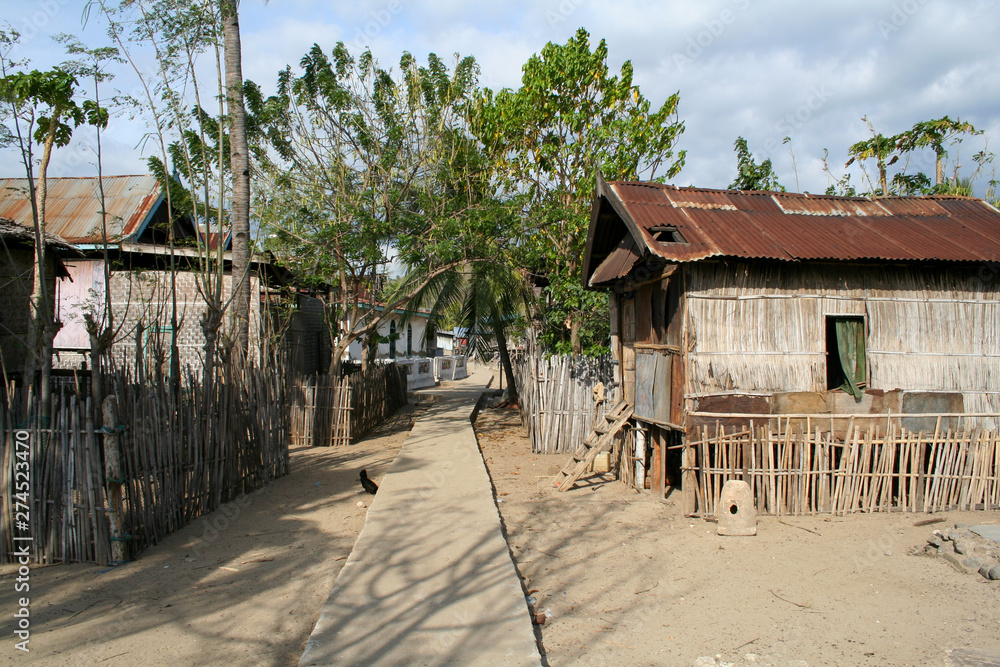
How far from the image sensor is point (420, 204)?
1432cm

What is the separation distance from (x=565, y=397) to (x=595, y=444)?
266 centimetres

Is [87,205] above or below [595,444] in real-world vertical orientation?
above

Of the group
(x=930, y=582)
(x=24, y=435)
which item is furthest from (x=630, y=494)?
(x=24, y=435)

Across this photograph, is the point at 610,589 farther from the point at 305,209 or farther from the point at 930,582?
the point at 305,209

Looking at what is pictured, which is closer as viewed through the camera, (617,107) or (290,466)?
(290,466)

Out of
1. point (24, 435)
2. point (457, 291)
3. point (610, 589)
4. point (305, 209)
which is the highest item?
point (305, 209)

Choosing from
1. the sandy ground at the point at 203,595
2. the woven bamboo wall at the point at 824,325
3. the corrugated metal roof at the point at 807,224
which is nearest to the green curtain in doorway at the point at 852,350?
the woven bamboo wall at the point at 824,325

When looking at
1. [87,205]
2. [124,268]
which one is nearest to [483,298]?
[124,268]

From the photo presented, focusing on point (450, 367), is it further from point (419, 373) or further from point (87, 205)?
point (87, 205)

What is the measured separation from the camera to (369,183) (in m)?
13.6

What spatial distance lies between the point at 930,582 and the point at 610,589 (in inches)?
109

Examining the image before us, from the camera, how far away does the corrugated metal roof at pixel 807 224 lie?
7734 millimetres

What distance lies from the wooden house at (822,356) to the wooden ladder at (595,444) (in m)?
0.81

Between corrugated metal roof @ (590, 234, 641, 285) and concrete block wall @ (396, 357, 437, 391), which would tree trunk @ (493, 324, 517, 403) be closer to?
concrete block wall @ (396, 357, 437, 391)
